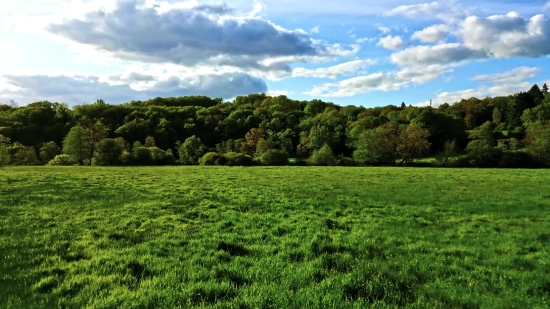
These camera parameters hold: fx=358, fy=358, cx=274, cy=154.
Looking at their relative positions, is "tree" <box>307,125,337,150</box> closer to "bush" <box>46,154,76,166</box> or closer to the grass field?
"bush" <box>46,154,76,166</box>

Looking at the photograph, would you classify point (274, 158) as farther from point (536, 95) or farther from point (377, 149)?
point (536, 95)

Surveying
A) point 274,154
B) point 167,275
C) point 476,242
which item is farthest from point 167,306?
point 274,154

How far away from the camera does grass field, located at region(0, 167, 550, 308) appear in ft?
24.1

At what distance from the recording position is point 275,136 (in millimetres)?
105625

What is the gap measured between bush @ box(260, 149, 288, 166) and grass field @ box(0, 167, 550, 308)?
51611 mm

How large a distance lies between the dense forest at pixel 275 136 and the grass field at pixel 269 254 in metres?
Result: 54.4

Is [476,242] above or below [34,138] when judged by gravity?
below

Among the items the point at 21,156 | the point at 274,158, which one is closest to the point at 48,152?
the point at 21,156

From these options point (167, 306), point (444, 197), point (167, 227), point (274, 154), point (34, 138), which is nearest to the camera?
point (167, 306)

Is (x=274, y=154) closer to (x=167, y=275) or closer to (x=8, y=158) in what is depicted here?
(x=8, y=158)

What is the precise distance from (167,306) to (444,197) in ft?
71.0

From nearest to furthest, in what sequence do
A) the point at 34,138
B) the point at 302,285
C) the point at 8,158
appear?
the point at 302,285 < the point at 8,158 < the point at 34,138

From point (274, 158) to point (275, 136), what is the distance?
108ft

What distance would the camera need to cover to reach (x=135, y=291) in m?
7.41
